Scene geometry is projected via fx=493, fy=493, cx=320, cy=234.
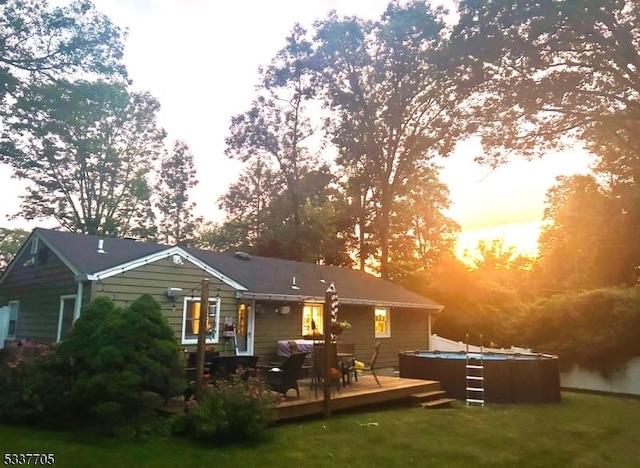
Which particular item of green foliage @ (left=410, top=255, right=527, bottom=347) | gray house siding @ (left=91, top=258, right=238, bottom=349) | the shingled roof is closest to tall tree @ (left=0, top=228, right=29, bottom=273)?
the shingled roof

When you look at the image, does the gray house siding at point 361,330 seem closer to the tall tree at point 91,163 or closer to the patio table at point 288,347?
the patio table at point 288,347

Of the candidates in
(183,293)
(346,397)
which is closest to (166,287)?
(183,293)

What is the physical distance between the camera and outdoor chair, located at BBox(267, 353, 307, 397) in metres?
8.50

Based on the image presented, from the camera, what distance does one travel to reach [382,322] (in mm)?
17438

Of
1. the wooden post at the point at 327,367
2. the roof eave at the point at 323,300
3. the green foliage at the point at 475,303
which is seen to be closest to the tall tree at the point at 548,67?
the wooden post at the point at 327,367

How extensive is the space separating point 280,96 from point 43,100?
13.7 m

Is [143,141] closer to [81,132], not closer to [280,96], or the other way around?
[81,132]

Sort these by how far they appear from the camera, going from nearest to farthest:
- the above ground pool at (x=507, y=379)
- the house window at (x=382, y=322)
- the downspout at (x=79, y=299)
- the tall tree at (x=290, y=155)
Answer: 1. the downspout at (x=79, y=299)
2. the above ground pool at (x=507, y=379)
3. the house window at (x=382, y=322)
4. the tall tree at (x=290, y=155)

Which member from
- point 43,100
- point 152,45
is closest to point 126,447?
point 152,45

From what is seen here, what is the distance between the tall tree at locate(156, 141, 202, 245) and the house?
15095 mm

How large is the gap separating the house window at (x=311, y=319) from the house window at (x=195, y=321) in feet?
10.8

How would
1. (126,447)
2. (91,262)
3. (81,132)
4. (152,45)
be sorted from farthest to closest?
(81,132)
(152,45)
(91,262)
(126,447)

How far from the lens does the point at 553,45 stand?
1006 centimetres

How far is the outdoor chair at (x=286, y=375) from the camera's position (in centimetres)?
850
